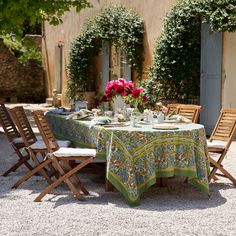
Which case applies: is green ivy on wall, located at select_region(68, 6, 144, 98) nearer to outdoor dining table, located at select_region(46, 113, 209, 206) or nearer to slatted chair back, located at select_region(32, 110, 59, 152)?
slatted chair back, located at select_region(32, 110, 59, 152)

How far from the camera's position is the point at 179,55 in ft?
33.5

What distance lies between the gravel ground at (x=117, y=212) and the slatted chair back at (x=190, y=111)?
976mm

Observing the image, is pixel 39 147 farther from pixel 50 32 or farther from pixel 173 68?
pixel 50 32

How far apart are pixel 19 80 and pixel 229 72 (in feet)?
44.9

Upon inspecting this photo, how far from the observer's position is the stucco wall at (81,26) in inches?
451

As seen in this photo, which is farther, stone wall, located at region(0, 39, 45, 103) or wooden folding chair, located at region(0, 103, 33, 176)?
stone wall, located at region(0, 39, 45, 103)

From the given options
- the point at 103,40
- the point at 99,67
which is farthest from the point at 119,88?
the point at 99,67

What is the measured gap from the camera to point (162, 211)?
4688 millimetres

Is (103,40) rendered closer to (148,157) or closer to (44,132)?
(44,132)

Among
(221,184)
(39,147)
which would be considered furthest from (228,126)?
(39,147)

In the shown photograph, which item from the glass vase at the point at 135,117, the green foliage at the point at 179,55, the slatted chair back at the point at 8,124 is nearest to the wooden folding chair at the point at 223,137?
the glass vase at the point at 135,117

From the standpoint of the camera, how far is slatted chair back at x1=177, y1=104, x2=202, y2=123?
657 cm

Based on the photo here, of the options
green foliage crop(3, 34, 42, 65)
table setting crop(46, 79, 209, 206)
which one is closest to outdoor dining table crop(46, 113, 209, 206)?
table setting crop(46, 79, 209, 206)

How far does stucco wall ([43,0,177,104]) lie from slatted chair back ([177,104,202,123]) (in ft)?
15.1
